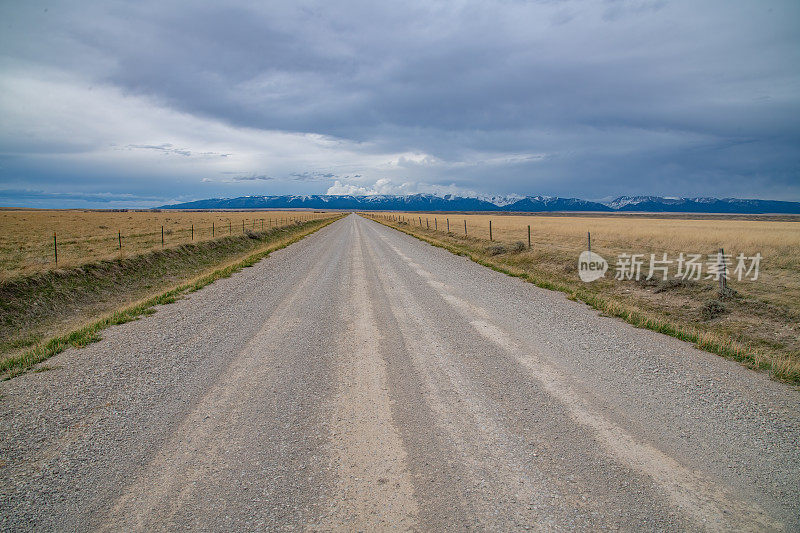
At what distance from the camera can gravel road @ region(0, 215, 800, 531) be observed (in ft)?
9.70

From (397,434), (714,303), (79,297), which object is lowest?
(79,297)

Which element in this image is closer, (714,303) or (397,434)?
(397,434)

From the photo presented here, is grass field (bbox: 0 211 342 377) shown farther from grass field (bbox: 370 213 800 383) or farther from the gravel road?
grass field (bbox: 370 213 800 383)

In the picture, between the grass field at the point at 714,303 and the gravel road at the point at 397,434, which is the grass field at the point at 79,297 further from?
the grass field at the point at 714,303

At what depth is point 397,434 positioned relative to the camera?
3.94 m

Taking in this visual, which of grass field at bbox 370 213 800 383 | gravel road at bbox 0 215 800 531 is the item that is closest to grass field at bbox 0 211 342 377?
gravel road at bbox 0 215 800 531

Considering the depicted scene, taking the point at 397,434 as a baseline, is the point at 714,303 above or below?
above

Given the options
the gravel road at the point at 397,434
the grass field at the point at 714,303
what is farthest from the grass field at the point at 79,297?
the grass field at the point at 714,303

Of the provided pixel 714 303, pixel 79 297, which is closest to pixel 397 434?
pixel 714 303

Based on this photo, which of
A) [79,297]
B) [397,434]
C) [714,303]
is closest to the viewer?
[397,434]

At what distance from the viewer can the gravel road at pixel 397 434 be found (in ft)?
9.70

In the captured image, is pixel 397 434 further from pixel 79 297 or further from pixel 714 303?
pixel 79 297

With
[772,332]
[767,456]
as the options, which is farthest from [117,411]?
[772,332]

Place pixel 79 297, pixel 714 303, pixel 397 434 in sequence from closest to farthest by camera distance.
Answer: pixel 397 434 → pixel 714 303 → pixel 79 297
